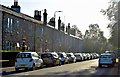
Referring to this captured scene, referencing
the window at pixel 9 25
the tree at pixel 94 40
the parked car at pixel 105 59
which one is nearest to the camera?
the parked car at pixel 105 59

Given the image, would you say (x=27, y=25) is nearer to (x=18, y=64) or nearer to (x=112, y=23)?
(x=112, y=23)

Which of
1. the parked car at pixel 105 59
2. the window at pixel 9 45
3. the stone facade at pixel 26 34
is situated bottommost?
the parked car at pixel 105 59

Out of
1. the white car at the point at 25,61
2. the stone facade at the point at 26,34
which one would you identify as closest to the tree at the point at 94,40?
the stone facade at the point at 26,34

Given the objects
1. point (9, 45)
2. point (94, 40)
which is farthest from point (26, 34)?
point (94, 40)

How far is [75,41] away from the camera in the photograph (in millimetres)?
108875

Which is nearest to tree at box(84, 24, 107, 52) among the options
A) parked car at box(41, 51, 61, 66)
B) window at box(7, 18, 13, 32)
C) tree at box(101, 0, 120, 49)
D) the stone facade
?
the stone facade

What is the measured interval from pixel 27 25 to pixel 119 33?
16167 mm

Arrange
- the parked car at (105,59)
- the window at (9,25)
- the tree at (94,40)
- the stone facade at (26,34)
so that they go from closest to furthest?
the parked car at (105,59)
the stone facade at (26,34)
the window at (9,25)
the tree at (94,40)

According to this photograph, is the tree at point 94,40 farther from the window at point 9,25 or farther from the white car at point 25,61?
the white car at point 25,61

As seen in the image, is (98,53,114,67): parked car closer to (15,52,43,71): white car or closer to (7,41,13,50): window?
(15,52,43,71): white car

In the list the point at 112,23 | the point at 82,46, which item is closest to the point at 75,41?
the point at 82,46

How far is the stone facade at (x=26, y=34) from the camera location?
1933 inches

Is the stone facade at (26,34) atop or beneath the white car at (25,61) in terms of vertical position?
atop

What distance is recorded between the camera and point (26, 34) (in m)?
57.7
